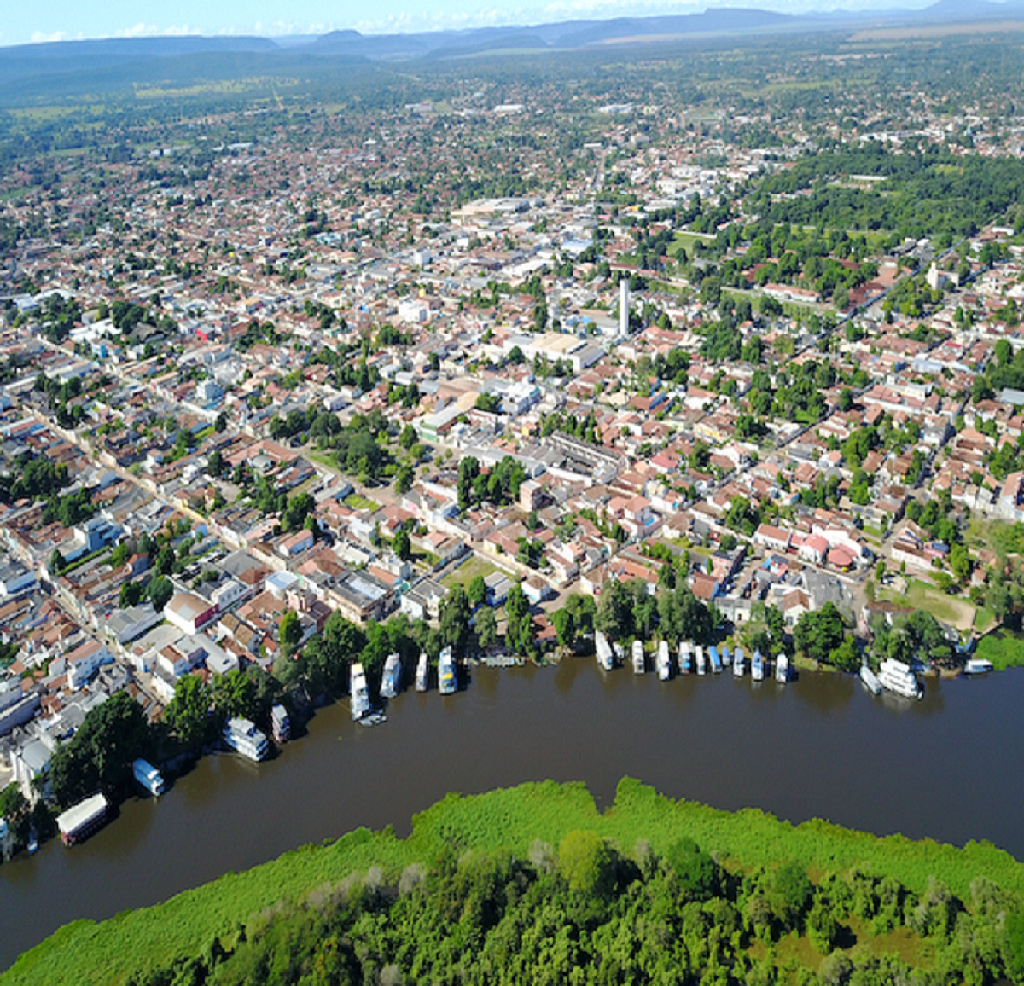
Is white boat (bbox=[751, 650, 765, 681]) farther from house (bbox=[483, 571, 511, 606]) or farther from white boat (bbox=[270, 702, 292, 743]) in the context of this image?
white boat (bbox=[270, 702, 292, 743])

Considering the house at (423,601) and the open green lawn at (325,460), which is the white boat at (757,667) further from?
the open green lawn at (325,460)

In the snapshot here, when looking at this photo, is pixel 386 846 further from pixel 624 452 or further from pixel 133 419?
pixel 133 419

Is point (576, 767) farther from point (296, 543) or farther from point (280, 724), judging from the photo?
point (296, 543)

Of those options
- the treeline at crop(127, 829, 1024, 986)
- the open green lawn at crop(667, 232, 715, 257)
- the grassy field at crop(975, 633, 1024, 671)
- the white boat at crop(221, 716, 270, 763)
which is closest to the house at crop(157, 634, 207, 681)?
the white boat at crop(221, 716, 270, 763)

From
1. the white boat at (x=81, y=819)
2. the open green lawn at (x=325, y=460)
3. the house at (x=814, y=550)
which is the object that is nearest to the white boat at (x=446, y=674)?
the white boat at (x=81, y=819)

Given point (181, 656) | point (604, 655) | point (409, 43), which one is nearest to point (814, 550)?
point (604, 655)

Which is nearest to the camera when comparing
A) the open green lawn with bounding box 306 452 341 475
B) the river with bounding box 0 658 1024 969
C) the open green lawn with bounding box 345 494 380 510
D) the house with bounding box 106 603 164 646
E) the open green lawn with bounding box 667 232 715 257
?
the river with bounding box 0 658 1024 969
